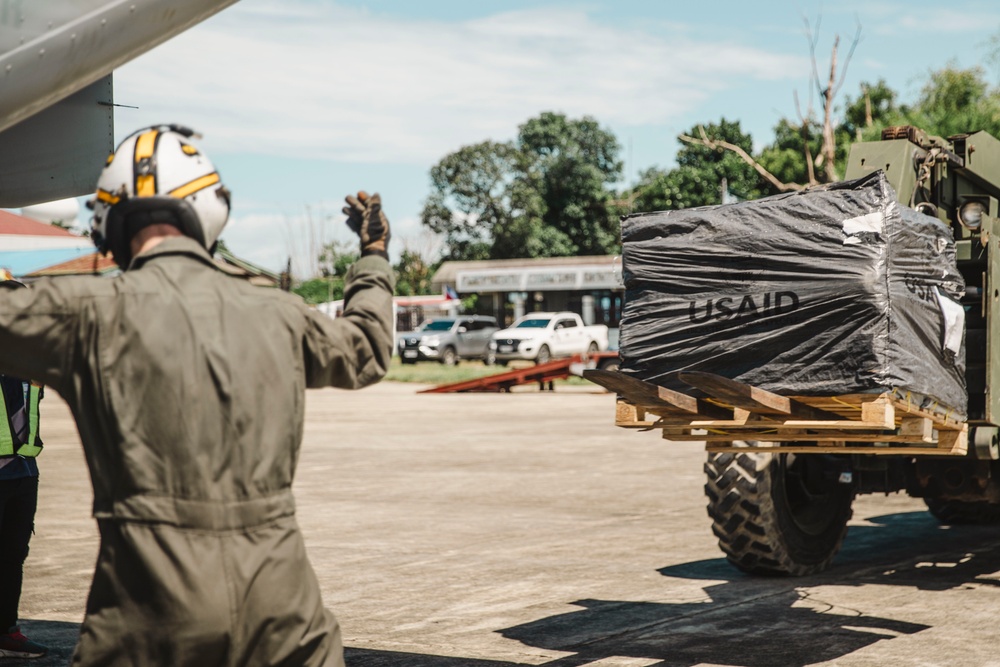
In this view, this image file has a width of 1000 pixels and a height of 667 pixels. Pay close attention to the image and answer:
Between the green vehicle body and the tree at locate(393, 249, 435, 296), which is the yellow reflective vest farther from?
the tree at locate(393, 249, 435, 296)

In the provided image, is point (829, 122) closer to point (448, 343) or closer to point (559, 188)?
point (448, 343)

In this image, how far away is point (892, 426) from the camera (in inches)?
243

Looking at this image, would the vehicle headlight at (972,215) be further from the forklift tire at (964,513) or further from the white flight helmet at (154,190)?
the white flight helmet at (154,190)

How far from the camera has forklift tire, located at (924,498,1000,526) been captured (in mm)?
11008

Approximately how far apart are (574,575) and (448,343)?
35577 millimetres

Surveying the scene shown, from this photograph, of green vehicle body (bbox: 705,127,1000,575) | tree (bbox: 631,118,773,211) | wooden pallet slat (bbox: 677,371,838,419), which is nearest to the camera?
wooden pallet slat (bbox: 677,371,838,419)

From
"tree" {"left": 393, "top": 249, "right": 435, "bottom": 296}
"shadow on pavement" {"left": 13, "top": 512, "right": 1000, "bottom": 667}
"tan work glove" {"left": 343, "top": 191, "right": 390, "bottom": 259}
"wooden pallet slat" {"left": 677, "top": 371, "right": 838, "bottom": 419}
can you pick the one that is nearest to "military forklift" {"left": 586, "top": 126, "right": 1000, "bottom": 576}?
"wooden pallet slat" {"left": 677, "top": 371, "right": 838, "bottom": 419}

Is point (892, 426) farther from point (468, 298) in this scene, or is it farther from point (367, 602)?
point (468, 298)

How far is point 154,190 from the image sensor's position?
9.49ft

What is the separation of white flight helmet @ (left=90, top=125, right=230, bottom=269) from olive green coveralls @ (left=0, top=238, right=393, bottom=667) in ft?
0.33

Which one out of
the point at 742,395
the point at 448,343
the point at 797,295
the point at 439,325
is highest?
the point at 797,295

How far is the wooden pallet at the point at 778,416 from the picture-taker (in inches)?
247

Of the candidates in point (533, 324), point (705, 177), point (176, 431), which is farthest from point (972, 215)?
point (705, 177)

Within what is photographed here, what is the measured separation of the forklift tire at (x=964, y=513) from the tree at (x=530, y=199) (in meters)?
64.5
